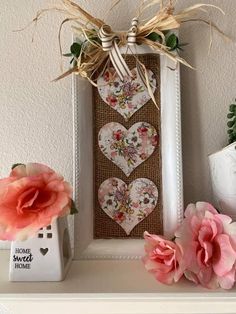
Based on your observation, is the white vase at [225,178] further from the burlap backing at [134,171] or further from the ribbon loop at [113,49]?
the ribbon loop at [113,49]

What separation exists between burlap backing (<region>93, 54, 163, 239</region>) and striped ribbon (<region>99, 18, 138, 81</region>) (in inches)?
1.5

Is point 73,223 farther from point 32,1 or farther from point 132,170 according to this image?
point 32,1

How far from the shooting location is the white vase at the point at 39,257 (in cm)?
72

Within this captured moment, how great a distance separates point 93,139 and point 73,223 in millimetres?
170

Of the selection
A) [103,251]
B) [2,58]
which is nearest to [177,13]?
[2,58]

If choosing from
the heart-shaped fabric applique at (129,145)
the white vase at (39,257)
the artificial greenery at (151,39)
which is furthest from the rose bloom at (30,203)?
the artificial greenery at (151,39)

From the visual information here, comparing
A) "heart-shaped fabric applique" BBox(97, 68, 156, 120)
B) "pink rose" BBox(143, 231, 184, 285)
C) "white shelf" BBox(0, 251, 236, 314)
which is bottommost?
"white shelf" BBox(0, 251, 236, 314)

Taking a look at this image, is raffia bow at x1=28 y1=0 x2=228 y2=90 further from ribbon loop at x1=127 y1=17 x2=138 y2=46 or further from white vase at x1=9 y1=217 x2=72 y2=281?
white vase at x1=9 y1=217 x2=72 y2=281

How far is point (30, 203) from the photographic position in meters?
0.68

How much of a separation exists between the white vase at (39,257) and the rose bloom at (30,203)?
0.05 metres

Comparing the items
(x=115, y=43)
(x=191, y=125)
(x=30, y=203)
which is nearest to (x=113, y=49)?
(x=115, y=43)

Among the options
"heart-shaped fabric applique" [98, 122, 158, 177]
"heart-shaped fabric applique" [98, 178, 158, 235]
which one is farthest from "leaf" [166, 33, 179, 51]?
"heart-shaped fabric applique" [98, 178, 158, 235]

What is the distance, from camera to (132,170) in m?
0.84

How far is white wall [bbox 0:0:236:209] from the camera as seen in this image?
875 mm
